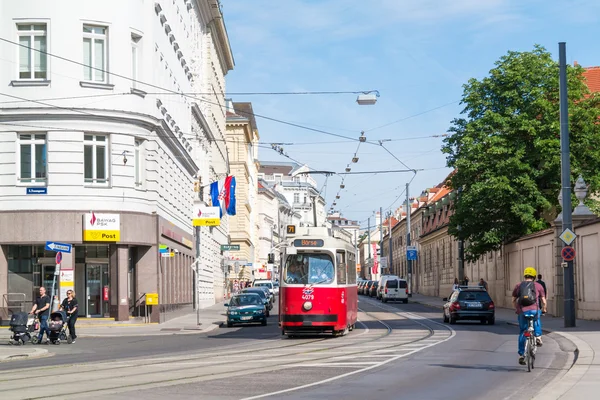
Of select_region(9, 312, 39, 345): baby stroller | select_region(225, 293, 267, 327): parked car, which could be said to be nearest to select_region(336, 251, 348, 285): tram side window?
select_region(9, 312, 39, 345): baby stroller

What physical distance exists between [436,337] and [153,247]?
49.9 feet

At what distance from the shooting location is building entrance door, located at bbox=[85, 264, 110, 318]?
3875cm

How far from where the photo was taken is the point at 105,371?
18.6 metres

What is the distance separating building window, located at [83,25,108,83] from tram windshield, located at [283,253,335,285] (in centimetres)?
1336

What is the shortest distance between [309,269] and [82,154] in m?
12.5

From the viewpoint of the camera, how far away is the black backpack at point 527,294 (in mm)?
17609

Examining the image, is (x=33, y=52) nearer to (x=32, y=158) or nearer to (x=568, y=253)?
(x=32, y=158)

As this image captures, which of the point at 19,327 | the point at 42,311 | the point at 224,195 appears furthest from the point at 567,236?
the point at 224,195

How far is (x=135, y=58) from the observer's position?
132 feet

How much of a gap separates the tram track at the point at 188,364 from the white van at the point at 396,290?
47608mm

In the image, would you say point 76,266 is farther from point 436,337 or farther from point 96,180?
point 436,337

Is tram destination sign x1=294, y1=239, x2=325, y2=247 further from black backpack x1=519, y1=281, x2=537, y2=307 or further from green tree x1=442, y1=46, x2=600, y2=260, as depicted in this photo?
green tree x1=442, y1=46, x2=600, y2=260

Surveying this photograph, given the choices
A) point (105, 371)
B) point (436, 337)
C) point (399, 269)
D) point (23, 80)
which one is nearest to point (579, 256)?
point (436, 337)

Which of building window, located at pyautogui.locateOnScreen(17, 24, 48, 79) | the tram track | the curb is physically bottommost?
the curb
